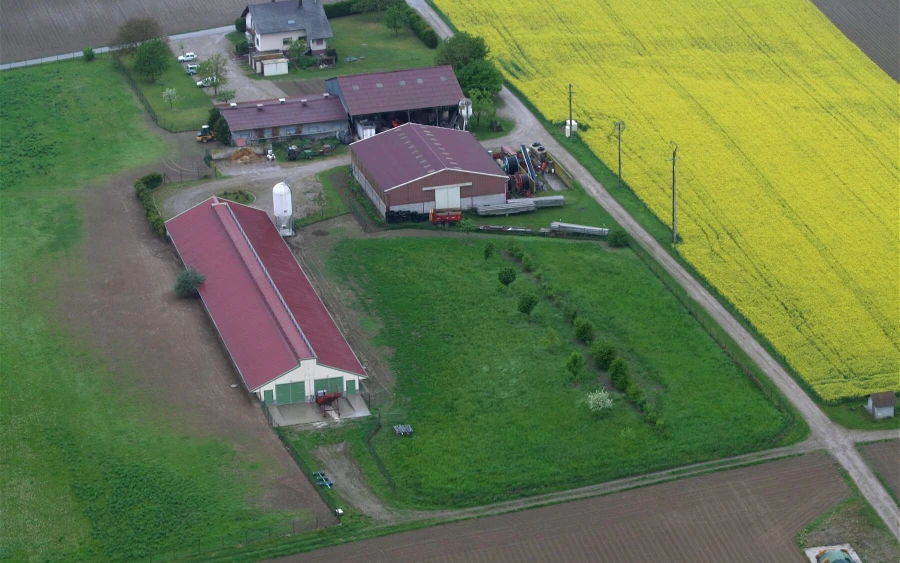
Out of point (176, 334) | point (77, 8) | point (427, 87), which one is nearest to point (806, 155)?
point (427, 87)

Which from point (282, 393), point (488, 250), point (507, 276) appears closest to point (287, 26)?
point (488, 250)

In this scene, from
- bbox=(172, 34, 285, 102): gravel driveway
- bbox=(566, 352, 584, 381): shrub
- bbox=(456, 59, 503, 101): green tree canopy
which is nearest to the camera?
bbox=(566, 352, 584, 381): shrub

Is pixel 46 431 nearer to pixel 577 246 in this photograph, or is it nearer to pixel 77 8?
pixel 577 246

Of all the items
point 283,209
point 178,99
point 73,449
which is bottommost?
point 178,99

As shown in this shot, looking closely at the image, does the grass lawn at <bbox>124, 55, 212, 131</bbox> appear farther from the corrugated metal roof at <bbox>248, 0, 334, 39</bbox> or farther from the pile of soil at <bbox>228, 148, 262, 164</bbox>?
the corrugated metal roof at <bbox>248, 0, 334, 39</bbox>

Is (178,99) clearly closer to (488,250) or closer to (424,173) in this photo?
(424,173)

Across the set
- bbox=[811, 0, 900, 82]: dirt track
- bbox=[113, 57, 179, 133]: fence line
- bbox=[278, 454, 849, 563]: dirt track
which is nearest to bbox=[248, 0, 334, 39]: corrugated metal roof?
bbox=[113, 57, 179, 133]: fence line

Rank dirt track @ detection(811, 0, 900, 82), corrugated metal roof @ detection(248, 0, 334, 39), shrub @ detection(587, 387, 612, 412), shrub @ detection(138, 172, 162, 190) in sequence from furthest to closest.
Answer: dirt track @ detection(811, 0, 900, 82), corrugated metal roof @ detection(248, 0, 334, 39), shrub @ detection(138, 172, 162, 190), shrub @ detection(587, 387, 612, 412)
